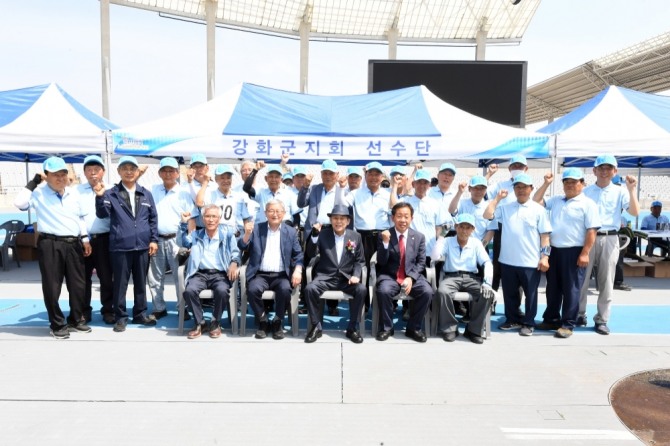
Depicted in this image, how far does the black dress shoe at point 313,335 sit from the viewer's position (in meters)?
4.39

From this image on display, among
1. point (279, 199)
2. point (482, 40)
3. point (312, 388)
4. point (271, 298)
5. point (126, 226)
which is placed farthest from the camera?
point (482, 40)

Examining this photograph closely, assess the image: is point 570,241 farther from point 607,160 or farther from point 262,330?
point 262,330

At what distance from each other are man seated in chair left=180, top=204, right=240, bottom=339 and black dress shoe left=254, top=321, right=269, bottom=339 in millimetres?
381

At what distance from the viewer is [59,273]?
173 inches

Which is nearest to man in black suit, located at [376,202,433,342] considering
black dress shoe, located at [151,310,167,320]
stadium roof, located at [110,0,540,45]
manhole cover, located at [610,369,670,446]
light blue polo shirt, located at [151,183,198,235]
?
manhole cover, located at [610,369,670,446]

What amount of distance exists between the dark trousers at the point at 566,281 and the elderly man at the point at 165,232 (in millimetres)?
3915

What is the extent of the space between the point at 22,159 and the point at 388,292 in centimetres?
954

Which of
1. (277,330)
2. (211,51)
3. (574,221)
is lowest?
(277,330)

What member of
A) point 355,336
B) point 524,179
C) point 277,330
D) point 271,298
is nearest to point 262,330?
point 277,330

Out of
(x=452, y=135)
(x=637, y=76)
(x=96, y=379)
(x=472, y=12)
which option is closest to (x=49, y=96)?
(x=96, y=379)

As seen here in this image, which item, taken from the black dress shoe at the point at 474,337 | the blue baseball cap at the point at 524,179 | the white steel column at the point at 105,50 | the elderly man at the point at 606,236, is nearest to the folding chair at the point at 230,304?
the black dress shoe at the point at 474,337

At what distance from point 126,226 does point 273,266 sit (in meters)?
1.52

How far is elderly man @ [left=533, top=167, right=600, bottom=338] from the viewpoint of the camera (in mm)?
4574

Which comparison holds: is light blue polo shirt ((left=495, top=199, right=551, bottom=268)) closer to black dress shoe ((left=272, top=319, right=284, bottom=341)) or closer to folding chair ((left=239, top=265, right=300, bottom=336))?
folding chair ((left=239, top=265, right=300, bottom=336))
